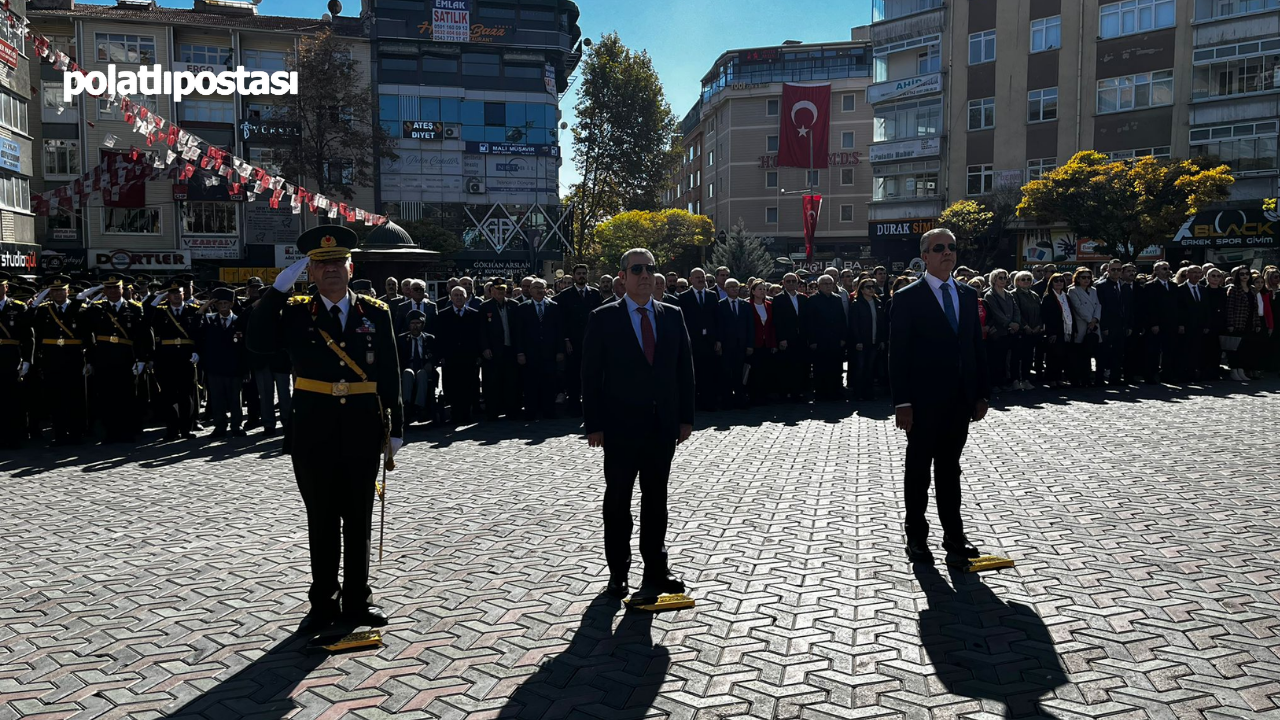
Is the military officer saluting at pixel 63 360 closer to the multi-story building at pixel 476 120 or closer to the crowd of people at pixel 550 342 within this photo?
the crowd of people at pixel 550 342

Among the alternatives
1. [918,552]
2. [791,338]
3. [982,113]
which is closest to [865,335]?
[791,338]

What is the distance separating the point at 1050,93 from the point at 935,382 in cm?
4611

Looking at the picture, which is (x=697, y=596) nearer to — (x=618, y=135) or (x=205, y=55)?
(x=205, y=55)

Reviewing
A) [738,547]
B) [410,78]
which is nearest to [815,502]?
[738,547]

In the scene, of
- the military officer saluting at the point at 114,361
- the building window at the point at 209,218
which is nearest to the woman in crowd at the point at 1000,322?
the military officer saluting at the point at 114,361

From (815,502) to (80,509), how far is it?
6.29 meters

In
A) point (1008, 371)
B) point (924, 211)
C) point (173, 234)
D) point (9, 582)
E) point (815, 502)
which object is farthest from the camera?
point (924, 211)

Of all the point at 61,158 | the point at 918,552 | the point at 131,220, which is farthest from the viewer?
the point at 131,220

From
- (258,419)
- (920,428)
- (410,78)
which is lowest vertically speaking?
(258,419)

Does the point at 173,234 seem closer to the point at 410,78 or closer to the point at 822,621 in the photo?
the point at 410,78

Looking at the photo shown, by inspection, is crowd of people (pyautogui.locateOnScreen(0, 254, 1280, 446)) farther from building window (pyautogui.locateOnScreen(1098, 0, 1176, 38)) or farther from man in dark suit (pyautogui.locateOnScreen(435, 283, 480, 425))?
building window (pyautogui.locateOnScreen(1098, 0, 1176, 38))

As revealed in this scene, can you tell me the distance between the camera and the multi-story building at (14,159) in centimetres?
3247

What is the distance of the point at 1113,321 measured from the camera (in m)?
17.2

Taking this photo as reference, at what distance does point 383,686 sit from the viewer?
4598 mm
